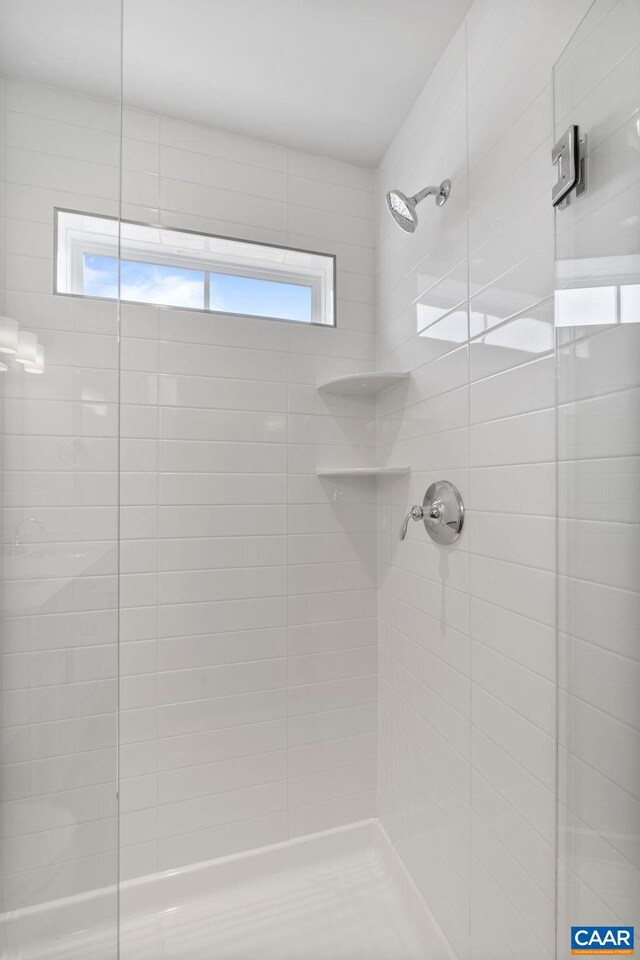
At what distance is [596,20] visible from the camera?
2.28 feet

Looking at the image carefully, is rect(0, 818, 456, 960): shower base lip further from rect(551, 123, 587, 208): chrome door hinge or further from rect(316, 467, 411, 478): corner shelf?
rect(551, 123, 587, 208): chrome door hinge

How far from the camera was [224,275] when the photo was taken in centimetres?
161

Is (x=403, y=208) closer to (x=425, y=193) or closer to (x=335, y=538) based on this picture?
(x=425, y=193)

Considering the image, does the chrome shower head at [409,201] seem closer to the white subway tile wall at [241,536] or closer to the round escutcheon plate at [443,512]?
the white subway tile wall at [241,536]

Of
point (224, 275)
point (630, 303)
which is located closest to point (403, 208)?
point (224, 275)

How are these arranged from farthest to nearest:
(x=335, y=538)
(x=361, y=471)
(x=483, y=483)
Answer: (x=335, y=538)
(x=361, y=471)
(x=483, y=483)

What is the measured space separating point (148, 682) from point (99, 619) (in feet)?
2.64

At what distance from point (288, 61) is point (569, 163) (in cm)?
101

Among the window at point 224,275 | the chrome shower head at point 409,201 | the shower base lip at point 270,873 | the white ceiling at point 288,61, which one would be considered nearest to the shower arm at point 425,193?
the chrome shower head at point 409,201

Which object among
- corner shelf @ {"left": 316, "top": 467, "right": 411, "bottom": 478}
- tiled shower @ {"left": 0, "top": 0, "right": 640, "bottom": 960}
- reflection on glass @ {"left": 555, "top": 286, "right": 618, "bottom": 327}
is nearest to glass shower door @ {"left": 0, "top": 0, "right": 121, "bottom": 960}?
tiled shower @ {"left": 0, "top": 0, "right": 640, "bottom": 960}

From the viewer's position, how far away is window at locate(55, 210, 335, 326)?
58.8 inches

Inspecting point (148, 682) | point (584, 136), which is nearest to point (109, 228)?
point (584, 136)

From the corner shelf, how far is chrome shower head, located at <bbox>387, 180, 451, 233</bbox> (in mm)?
694

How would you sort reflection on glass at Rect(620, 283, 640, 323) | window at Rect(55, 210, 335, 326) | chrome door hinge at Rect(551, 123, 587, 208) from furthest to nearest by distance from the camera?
1. window at Rect(55, 210, 335, 326)
2. chrome door hinge at Rect(551, 123, 587, 208)
3. reflection on glass at Rect(620, 283, 640, 323)
